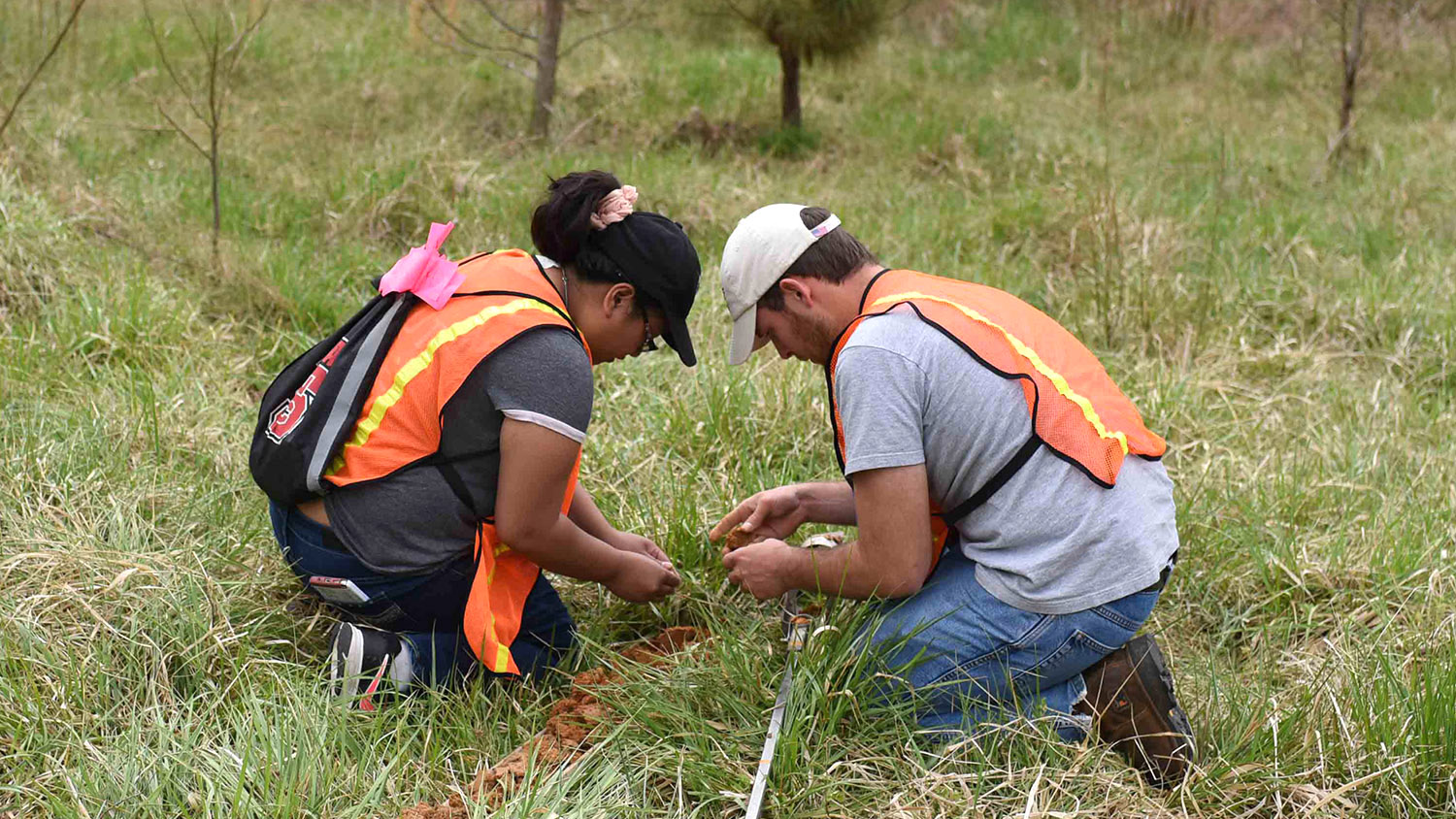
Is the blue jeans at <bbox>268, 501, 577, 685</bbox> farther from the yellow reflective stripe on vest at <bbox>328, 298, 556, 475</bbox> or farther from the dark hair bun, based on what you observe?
the dark hair bun

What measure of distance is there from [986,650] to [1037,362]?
614 mm

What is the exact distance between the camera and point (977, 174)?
6.90 m

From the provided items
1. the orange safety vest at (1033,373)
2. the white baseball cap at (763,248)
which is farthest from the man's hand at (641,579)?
the white baseball cap at (763,248)

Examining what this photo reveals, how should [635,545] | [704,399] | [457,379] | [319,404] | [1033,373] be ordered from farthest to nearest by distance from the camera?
[704,399] → [635,545] → [319,404] → [457,379] → [1033,373]

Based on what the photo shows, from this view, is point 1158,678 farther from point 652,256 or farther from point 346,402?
point 346,402

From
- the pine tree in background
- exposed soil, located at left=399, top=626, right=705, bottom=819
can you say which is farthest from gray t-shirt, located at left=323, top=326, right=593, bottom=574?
the pine tree in background

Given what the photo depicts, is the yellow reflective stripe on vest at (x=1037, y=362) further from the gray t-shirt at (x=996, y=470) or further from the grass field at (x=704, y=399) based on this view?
the grass field at (x=704, y=399)

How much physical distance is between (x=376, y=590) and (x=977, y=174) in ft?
16.3

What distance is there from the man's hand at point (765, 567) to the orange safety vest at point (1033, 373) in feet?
0.84

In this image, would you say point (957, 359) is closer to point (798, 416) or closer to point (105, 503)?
point (798, 416)

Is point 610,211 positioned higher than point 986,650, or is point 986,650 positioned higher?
point 610,211

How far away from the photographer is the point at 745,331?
8.46 ft

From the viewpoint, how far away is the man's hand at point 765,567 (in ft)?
8.73

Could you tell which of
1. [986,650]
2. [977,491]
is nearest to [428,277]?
[977,491]
